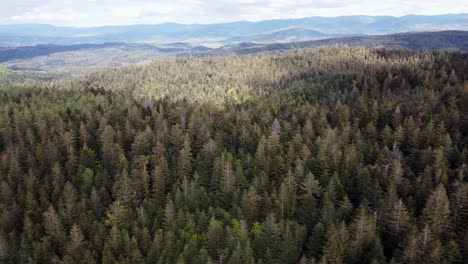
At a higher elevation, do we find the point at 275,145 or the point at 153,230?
the point at 275,145

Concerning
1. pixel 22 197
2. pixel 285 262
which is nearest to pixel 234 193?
pixel 285 262

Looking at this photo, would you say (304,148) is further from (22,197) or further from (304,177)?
(22,197)

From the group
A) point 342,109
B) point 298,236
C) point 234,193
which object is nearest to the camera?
point 298,236

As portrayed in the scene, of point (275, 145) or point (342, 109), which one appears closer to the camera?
point (275, 145)

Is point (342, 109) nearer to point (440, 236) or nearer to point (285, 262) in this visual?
point (440, 236)

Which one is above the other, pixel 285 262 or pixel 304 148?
pixel 304 148

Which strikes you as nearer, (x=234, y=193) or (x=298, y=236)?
(x=298, y=236)

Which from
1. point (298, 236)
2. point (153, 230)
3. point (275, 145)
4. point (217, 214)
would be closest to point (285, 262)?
point (298, 236)

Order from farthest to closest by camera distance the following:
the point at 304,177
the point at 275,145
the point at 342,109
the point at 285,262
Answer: the point at 342,109 < the point at 275,145 < the point at 304,177 < the point at 285,262

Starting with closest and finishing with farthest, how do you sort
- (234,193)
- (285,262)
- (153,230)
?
(285,262) → (153,230) → (234,193)
